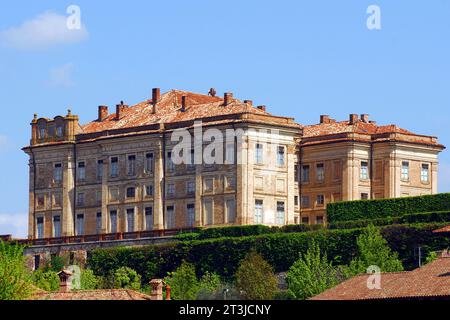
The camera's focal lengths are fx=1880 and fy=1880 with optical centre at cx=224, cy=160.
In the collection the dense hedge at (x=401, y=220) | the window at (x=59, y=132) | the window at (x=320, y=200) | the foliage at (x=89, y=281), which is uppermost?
the window at (x=59, y=132)

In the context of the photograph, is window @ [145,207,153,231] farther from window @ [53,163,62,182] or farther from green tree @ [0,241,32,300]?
green tree @ [0,241,32,300]

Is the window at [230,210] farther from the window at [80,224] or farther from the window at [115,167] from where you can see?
the window at [80,224]

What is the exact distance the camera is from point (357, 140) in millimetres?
143750

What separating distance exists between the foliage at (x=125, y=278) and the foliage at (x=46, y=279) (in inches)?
171

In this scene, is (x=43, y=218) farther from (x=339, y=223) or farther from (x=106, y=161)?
(x=339, y=223)

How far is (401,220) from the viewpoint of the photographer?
127 m

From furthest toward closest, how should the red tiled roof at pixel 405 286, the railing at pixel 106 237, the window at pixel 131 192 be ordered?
the window at pixel 131 192 < the railing at pixel 106 237 < the red tiled roof at pixel 405 286

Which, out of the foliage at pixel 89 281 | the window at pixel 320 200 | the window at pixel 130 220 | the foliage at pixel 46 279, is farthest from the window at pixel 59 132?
the window at pixel 320 200

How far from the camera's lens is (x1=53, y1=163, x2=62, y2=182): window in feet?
489

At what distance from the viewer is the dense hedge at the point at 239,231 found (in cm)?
13188

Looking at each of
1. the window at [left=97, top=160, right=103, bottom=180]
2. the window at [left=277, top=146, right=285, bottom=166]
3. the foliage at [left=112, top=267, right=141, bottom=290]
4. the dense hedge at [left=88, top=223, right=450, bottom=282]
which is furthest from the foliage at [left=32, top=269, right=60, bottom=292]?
the window at [left=277, top=146, right=285, bottom=166]

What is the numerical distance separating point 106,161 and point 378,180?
831 inches

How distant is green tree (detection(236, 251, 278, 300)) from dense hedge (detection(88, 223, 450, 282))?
4.46 meters

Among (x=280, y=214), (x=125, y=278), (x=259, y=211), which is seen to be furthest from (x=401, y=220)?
(x=125, y=278)
